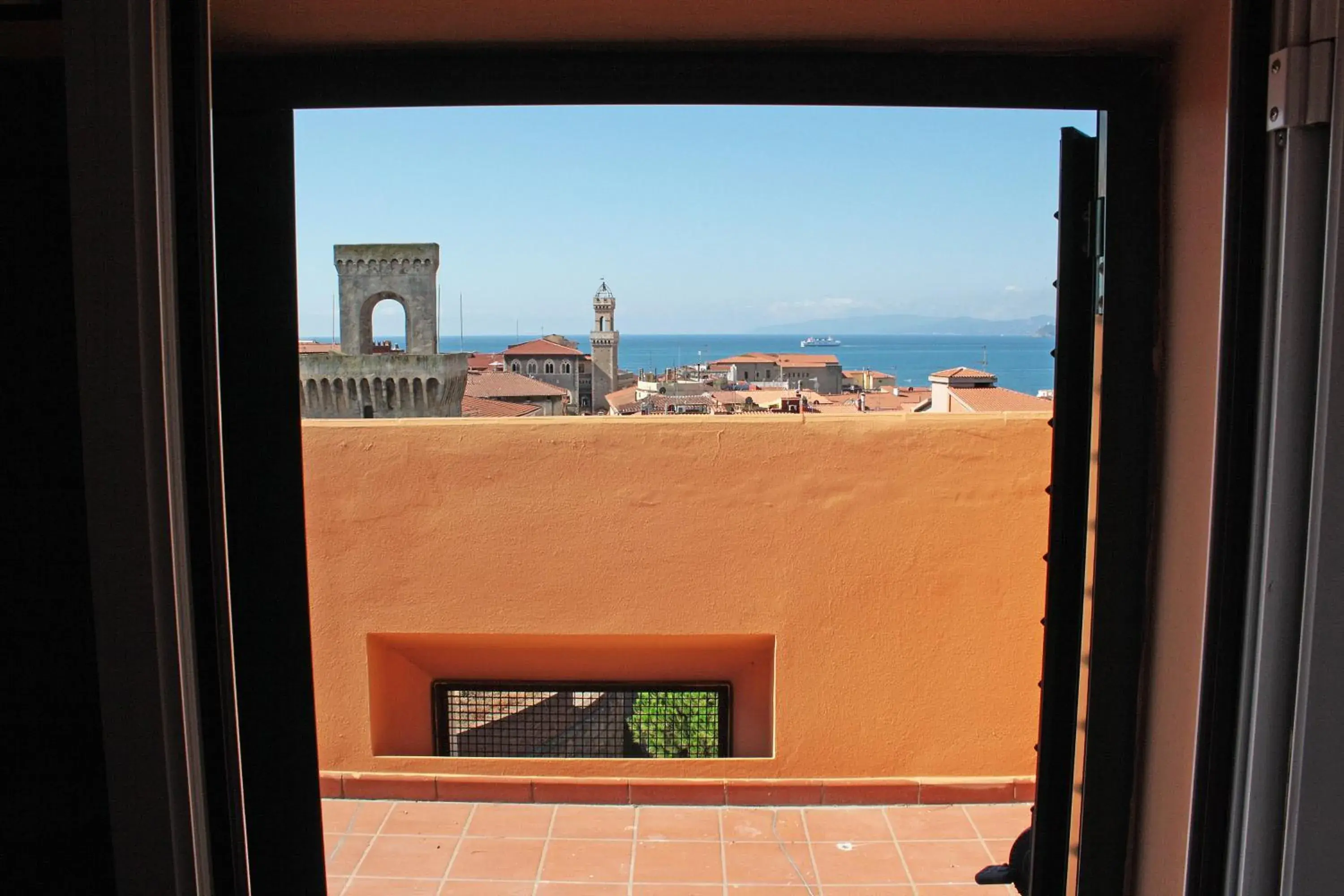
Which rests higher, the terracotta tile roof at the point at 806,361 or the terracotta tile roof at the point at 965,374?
the terracotta tile roof at the point at 806,361

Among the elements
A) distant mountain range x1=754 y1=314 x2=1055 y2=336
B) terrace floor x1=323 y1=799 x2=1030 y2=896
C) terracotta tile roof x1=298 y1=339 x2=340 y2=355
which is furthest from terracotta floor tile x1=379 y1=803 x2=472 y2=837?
distant mountain range x1=754 y1=314 x2=1055 y2=336

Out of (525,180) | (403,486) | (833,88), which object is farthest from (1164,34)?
(525,180)

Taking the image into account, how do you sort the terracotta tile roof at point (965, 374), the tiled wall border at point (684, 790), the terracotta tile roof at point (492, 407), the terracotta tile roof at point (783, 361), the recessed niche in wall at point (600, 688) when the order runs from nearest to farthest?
the tiled wall border at point (684, 790), the recessed niche in wall at point (600, 688), the terracotta tile roof at point (965, 374), the terracotta tile roof at point (492, 407), the terracotta tile roof at point (783, 361)

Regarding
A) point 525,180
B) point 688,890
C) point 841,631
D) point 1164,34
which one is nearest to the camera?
point 1164,34

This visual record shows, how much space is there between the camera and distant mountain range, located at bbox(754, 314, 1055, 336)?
157750mm

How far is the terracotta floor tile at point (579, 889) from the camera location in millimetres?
2557

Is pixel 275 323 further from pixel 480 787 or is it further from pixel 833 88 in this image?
pixel 480 787

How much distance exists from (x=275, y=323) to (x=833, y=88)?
2.62 feet

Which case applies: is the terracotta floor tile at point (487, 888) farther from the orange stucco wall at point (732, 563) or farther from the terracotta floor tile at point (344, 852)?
the orange stucco wall at point (732, 563)

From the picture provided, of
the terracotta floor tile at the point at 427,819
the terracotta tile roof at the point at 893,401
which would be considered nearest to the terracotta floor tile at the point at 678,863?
the terracotta floor tile at the point at 427,819

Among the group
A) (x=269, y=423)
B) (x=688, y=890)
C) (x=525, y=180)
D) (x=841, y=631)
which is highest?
(x=525, y=180)

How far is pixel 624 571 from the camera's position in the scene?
3.17 metres

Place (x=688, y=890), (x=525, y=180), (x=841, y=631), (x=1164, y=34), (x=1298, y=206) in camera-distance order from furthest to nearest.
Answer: (x=525, y=180) → (x=841, y=631) → (x=688, y=890) → (x=1164, y=34) → (x=1298, y=206)

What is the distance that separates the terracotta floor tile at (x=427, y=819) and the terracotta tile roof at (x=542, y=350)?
102ft
